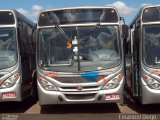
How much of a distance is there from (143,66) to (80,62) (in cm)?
174

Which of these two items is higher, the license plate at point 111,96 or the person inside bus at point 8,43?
the person inside bus at point 8,43

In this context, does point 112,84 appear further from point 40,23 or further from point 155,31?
point 40,23

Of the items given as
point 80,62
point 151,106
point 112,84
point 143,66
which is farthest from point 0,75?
point 151,106

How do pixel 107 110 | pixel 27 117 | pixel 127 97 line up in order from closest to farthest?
pixel 27 117 < pixel 107 110 < pixel 127 97

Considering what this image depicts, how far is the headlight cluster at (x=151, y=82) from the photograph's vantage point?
1057 cm

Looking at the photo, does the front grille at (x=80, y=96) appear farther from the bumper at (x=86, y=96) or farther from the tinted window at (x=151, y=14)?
the tinted window at (x=151, y=14)

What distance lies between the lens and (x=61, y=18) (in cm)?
1115

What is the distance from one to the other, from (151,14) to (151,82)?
1.93 m

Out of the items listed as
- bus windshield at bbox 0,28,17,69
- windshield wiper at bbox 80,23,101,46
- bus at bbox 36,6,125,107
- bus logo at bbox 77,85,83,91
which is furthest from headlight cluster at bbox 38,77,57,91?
windshield wiper at bbox 80,23,101,46

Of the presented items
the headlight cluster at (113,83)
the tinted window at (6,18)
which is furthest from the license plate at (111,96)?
the tinted window at (6,18)

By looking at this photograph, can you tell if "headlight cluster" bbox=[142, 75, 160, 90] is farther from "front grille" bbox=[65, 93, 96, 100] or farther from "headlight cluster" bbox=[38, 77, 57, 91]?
"headlight cluster" bbox=[38, 77, 57, 91]

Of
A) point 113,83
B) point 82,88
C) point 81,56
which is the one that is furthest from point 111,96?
point 81,56

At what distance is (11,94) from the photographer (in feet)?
36.4

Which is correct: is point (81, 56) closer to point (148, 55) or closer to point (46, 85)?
point (46, 85)
